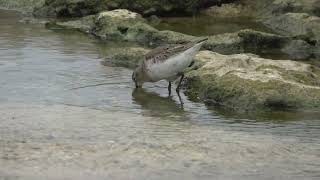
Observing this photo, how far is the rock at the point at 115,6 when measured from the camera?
62.1 ft

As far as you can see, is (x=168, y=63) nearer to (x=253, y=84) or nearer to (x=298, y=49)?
(x=253, y=84)

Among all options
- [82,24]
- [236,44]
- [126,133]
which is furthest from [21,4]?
[126,133]

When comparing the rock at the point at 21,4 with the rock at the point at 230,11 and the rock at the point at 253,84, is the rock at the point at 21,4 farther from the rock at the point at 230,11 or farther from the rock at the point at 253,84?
the rock at the point at 253,84

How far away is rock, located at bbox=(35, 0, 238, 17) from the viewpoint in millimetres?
18938

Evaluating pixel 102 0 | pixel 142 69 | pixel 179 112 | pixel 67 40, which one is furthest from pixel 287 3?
pixel 179 112

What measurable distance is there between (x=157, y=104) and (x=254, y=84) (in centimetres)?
140

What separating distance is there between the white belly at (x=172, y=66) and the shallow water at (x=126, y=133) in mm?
320

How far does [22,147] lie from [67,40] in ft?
27.3

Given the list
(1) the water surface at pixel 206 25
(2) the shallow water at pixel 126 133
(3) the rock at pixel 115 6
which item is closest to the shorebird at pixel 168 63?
(2) the shallow water at pixel 126 133

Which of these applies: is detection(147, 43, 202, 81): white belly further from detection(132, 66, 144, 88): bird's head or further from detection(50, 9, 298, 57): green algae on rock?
detection(50, 9, 298, 57): green algae on rock

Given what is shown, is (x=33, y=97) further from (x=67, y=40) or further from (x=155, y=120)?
(x=67, y=40)

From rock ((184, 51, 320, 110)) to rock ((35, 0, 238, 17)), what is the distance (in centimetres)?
839

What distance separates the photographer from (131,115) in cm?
859

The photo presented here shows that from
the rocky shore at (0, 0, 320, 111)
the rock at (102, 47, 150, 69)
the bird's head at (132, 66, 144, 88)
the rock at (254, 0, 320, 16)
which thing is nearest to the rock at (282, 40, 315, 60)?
the rocky shore at (0, 0, 320, 111)
